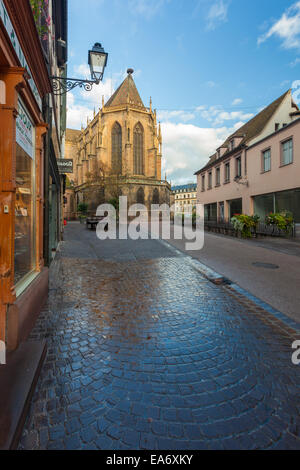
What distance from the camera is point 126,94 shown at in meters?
48.6

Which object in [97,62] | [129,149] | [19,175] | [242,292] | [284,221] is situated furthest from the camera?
[129,149]

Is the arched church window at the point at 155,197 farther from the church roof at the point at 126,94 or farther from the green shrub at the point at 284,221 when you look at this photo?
the green shrub at the point at 284,221

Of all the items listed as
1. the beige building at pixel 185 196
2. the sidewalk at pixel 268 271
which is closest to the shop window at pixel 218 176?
the sidewalk at pixel 268 271

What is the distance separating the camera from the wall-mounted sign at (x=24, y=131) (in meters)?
3.45

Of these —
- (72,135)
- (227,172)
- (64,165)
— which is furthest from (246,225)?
(72,135)

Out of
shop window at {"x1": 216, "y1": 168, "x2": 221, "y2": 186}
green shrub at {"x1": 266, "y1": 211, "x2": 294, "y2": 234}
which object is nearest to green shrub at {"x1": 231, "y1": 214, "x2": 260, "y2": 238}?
green shrub at {"x1": 266, "y1": 211, "x2": 294, "y2": 234}

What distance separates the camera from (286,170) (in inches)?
593

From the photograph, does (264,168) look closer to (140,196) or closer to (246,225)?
(246,225)

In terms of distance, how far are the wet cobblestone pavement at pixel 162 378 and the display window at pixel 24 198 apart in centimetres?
91

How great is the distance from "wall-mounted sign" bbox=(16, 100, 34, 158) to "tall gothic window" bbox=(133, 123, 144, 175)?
4228cm

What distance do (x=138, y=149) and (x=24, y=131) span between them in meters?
44.3

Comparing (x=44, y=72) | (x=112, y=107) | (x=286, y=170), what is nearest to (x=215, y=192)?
(x=286, y=170)

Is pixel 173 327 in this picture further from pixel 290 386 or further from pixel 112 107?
pixel 112 107

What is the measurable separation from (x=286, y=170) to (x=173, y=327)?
15.1 meters
